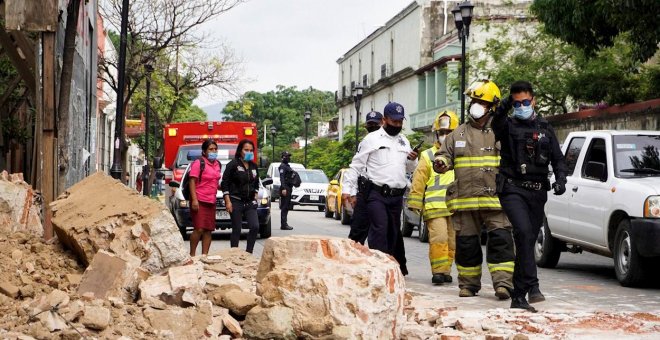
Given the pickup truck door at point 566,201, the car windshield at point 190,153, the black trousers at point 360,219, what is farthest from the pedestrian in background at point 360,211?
the car windshield at point 190,153

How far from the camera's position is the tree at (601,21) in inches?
696

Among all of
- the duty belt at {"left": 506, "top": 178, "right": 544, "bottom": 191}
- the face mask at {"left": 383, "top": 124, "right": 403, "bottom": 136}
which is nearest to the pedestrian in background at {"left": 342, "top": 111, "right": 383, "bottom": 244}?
the face mask at {"left": 383, "top": 124, "right": 403, "bottom": 136}

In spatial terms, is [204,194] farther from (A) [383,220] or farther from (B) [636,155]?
(B) [636,155]

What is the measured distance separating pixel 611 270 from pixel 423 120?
45.4 meters

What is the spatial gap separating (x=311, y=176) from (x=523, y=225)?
30281 mm

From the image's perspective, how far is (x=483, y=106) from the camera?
10.5 meters

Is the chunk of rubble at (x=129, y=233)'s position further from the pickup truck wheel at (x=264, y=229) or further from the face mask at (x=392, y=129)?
the pickup truck wheel at (x=264, y=229)

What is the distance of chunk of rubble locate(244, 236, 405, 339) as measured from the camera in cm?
715

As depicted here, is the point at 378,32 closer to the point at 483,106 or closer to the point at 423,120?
the point at 423,120

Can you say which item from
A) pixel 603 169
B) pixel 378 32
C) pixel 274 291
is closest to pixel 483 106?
pixel 603 169

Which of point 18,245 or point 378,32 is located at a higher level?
point 378,32

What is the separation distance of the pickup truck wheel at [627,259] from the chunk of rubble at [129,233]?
17.6 feet

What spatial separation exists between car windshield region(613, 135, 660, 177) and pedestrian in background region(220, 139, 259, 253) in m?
4.49

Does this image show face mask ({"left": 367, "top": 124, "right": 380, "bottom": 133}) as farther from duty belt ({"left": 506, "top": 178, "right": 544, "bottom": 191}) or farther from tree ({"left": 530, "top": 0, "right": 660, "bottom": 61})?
tree ({"left": 530, "top": 0, "right": 660, "bottom": 61})
